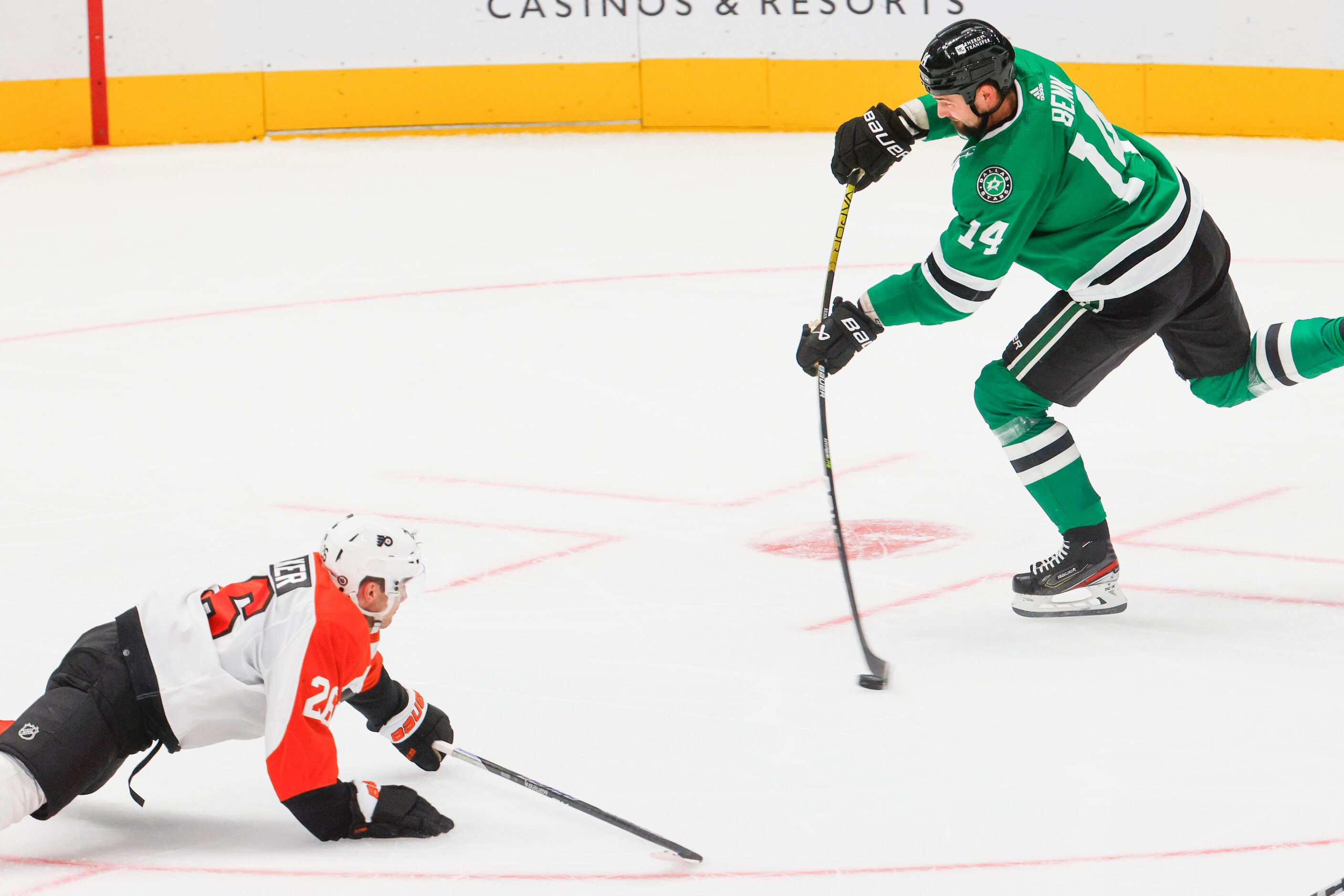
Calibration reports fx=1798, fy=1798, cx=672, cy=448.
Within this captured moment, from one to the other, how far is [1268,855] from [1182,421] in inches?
128

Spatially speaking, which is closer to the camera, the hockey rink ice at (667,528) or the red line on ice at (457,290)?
the hockey rink ice at (667,528)

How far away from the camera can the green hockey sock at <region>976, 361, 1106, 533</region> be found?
14.2ft

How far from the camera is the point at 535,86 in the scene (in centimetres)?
1094

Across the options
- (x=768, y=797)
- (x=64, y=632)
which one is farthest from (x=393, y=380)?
(x=768, y=797)

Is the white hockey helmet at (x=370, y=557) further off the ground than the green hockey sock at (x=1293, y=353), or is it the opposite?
the green hockey sock at (x=1293, y=353)

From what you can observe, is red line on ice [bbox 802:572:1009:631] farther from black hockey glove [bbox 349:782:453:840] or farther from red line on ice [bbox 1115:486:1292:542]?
black hockey glove [bbox 349:782:453:840]

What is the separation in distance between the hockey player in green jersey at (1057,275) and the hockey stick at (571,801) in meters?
1.27

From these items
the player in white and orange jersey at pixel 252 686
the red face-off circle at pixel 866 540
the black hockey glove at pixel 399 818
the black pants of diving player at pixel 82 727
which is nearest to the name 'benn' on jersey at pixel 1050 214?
the red face-off circle at pixel 866 540

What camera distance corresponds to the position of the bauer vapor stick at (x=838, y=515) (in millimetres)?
3945

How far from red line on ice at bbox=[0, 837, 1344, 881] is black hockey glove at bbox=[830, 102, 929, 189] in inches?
76.8

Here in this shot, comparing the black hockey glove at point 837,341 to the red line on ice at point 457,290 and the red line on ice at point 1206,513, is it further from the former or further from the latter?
the red line on ice at point 457,290

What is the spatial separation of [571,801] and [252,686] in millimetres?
596

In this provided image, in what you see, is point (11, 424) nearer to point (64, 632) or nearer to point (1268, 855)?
point (64, 632)

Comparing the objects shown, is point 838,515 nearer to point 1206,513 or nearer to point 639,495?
point 639,495
